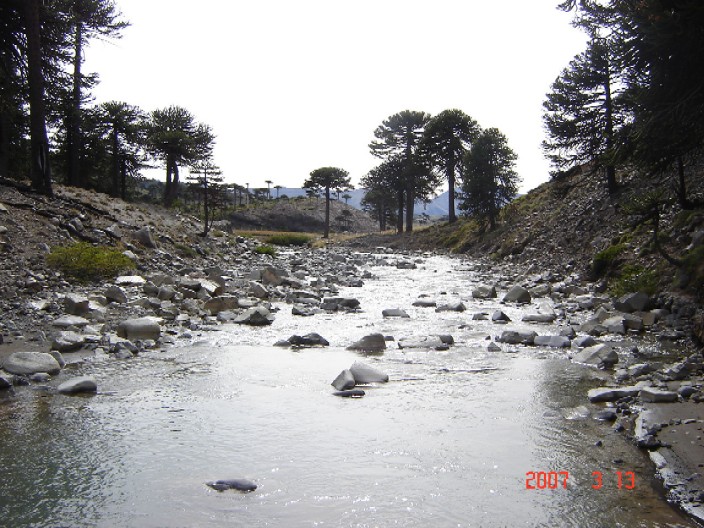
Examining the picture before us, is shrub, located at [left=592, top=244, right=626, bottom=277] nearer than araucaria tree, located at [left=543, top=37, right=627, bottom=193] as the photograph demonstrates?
Yes

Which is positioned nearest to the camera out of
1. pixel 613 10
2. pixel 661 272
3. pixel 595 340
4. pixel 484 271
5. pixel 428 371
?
pixel 428 371

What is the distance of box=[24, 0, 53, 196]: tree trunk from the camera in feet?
53.9

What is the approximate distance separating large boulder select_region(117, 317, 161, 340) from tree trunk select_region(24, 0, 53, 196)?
10.8m

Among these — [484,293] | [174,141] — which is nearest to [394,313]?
[484,293]

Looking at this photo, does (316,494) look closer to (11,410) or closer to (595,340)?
(11,410)

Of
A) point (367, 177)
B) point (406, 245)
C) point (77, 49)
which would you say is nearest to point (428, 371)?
point (77, 49)

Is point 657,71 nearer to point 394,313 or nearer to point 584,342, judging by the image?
point 584,342

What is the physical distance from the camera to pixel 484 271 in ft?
76.3

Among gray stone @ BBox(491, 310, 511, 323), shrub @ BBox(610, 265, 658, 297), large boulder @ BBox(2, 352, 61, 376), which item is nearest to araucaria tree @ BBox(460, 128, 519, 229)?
shrub @ BBox(610, 265, 658, 297)

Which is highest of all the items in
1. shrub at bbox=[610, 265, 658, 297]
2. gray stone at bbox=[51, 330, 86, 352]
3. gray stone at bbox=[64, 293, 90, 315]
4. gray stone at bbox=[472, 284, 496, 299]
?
shrub at bbox=[610, 265, 658, 297]

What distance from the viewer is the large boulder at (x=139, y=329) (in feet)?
26.9

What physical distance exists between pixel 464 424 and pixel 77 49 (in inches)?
1046

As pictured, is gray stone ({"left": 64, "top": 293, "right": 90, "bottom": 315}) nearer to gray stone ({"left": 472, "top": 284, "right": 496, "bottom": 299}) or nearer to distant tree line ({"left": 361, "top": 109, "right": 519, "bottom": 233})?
gray stone ({"left": 472, "top": 284, "right": 496, "bottom": 299})

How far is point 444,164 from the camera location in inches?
2050
